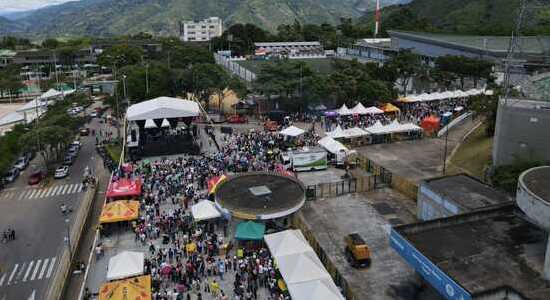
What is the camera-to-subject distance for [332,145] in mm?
37438

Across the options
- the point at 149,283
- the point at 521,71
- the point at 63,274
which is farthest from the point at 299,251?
the point at 521,71

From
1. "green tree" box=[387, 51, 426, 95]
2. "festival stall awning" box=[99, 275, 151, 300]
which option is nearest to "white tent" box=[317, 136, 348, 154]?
"festival stall awning" box=[99, 275, 151, 300]

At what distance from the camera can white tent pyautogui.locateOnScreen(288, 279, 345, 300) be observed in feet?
57.6

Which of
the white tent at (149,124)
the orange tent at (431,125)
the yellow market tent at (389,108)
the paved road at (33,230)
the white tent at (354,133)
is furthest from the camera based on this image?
the yellow market tent at (389,108)

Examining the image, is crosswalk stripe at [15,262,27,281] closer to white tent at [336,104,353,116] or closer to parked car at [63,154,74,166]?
parked car at [63,154,74,166]

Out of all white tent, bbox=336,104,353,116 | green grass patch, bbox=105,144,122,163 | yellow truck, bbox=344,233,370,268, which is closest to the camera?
yellow truck, bbox=344,233,370,268

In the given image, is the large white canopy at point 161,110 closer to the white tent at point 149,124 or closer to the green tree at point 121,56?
the white tent at point 149,124

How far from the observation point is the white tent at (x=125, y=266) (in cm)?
2055

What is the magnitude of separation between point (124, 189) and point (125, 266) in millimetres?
9989

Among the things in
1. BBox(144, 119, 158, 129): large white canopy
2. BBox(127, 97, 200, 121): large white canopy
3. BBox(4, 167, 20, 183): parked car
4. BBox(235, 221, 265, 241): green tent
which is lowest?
BBox(4, 167, 20, 183): parked car

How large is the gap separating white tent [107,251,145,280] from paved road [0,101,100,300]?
4.19 meters

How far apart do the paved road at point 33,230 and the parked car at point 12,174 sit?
1.63ft

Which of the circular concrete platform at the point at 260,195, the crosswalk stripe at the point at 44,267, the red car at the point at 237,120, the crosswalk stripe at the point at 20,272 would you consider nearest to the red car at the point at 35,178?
the crosswalk stripe at the point at 20,272

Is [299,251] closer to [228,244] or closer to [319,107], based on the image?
[228,244]
